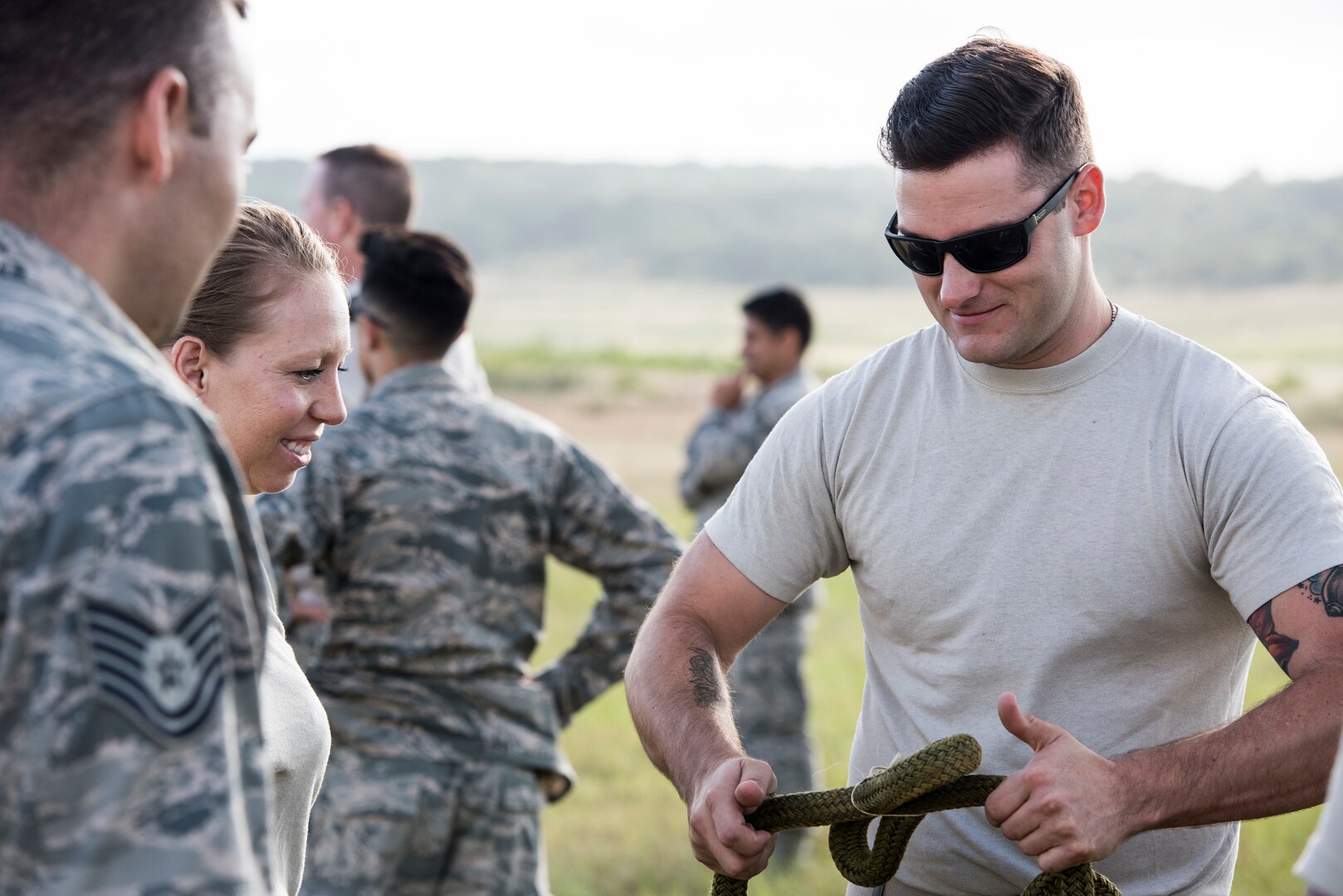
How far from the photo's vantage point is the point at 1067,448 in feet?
8.25

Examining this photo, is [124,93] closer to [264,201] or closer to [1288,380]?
[264,201]

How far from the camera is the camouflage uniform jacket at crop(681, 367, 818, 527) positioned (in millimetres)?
7055

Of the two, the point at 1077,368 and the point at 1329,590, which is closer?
the point at 1329,590

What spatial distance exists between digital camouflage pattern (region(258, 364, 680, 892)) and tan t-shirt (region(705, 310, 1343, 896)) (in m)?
1.41

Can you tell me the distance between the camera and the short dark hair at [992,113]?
2510mm

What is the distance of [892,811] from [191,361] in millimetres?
1525

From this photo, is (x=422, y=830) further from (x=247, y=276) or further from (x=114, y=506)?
(x=114, y=506)

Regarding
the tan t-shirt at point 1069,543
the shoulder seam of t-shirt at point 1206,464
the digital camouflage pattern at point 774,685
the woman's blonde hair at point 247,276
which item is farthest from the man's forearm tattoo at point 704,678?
the digital camouflage pattern at point 774,685

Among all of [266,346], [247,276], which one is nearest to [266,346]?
[266,346]

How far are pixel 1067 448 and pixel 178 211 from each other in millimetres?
1700

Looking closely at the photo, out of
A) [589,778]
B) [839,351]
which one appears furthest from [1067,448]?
[839,351]

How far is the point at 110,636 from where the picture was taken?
44.3 inches

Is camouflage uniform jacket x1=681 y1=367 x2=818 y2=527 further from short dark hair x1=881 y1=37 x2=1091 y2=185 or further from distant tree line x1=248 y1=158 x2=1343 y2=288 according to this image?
distant tree line x1=248 y1=158 x2=1343 y2=288

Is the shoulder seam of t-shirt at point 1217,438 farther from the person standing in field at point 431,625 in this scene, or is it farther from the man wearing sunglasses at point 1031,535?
the person standing in field at point 431,625
